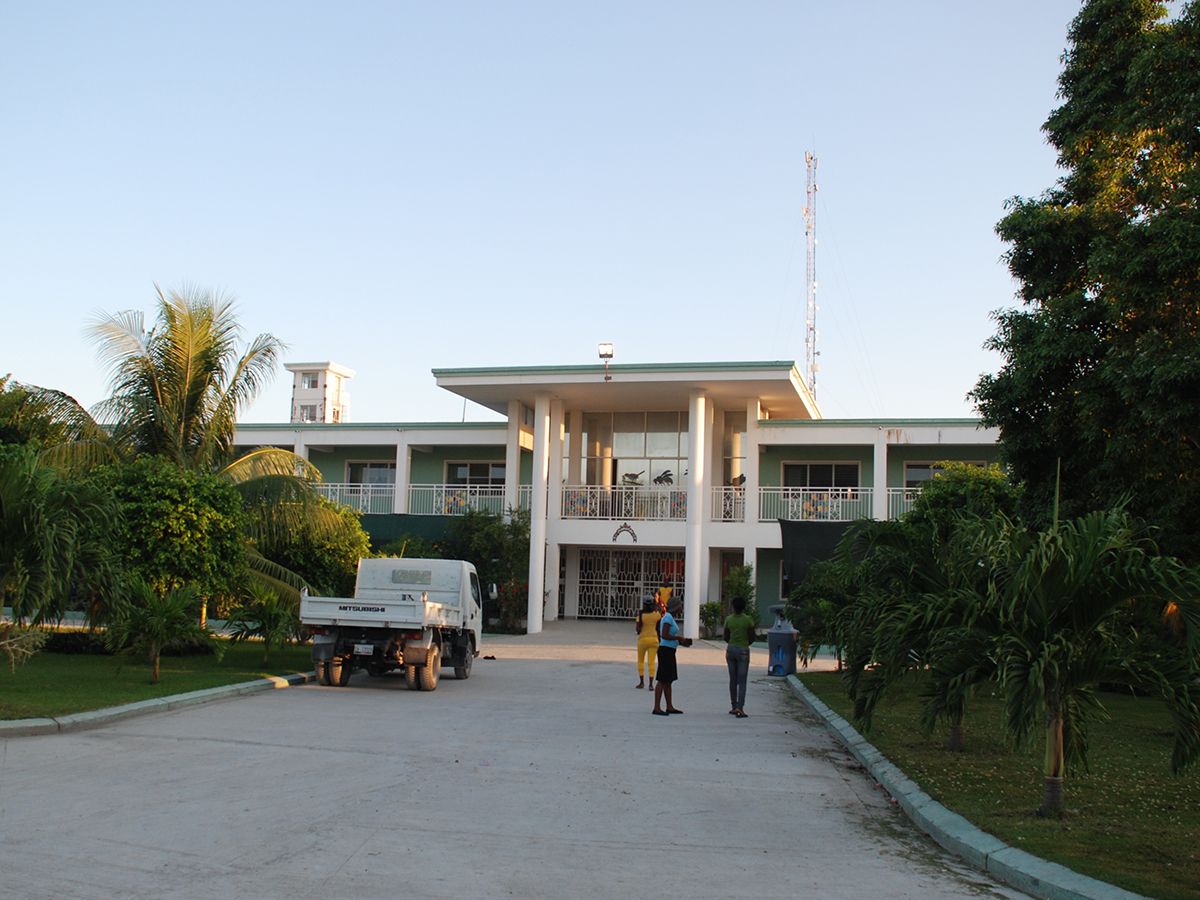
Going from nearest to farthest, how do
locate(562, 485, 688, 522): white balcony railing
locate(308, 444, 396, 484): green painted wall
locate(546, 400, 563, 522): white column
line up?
1. locate(562, 485, 688, 522): white balcony railing
2. locate(546, 400, 563, 522): white column
3. locate(308, 444, 396, 484): green painted wall

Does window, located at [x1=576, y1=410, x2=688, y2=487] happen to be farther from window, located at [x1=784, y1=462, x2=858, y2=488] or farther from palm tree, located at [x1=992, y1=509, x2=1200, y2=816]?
palm tree, located at [x1=992, y1=509, x2=1200, y2=816]

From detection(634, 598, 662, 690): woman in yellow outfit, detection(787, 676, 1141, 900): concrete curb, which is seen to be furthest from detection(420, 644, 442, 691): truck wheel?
detection(787, 676, 1141, 900): concrete curb

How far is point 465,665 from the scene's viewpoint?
19.4 meters

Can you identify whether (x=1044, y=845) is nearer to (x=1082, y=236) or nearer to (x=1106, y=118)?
(x=1082, y=236)

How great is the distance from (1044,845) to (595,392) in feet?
82.0

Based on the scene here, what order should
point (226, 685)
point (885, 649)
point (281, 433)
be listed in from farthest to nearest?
point (281, 433)
point (226, 685)
point (885, 649)

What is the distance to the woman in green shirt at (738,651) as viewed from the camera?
1500 cm

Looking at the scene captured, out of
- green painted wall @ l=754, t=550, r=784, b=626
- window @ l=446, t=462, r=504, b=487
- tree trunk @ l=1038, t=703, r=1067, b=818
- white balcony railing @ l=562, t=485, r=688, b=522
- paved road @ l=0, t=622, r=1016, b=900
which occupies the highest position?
window @ l=446, t=462, r=504, b=487

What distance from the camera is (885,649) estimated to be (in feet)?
29.4

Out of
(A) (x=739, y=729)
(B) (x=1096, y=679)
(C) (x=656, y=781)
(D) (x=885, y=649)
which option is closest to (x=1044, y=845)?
(B) (x=1096, y=679)

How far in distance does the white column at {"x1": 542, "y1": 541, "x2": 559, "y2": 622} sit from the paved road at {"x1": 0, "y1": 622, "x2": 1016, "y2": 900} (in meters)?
18.5

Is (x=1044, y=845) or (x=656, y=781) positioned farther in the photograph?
(x=656, y=781)

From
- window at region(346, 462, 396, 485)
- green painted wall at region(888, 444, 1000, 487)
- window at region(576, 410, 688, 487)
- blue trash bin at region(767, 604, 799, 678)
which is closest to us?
blue trash bin at region(767, 604, 799, 678)

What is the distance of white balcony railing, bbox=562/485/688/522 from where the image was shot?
106 ft
